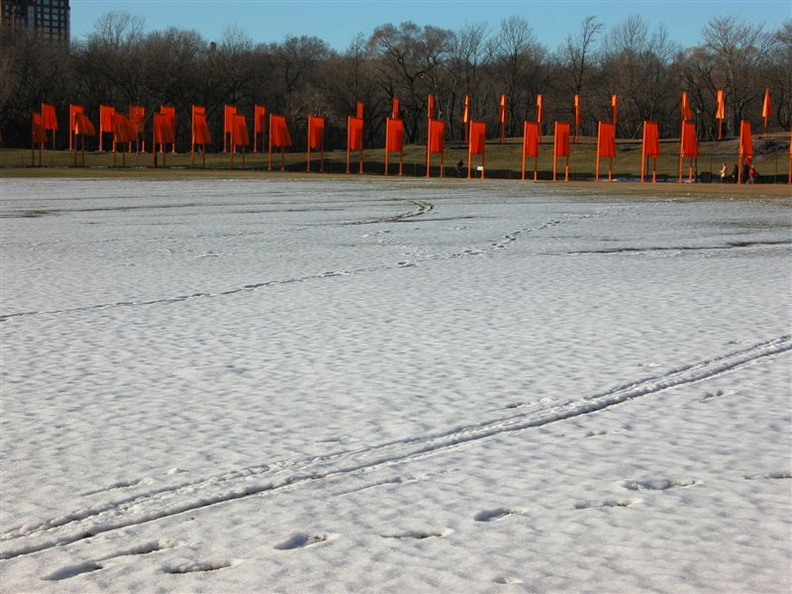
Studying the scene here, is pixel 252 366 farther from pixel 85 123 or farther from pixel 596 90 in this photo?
pixel 596 90

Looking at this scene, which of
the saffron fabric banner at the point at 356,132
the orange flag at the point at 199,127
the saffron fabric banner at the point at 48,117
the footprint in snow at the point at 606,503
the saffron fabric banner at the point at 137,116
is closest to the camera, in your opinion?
the footprint in snow at the point at 606,503

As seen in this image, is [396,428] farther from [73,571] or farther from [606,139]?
[606,139]

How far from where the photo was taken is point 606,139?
180 feet

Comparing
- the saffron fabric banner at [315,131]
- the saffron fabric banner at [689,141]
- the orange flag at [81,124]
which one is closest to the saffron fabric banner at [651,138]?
the saffron fabric banner at [689,141]

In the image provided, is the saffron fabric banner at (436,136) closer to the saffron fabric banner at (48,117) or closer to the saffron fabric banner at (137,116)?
the saffron fabric banner at (137,116)

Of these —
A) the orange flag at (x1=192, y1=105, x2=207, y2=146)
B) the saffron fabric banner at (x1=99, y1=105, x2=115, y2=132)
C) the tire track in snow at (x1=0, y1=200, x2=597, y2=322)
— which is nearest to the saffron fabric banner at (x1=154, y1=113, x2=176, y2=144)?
the orange flag at (x1=192, y1=105, x2=207, y2=146)

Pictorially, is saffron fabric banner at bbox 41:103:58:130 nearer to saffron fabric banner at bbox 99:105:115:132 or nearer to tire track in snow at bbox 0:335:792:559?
saffron fabric banner at bbox 99:105:115:132

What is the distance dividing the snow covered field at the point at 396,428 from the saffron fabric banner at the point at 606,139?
139ft

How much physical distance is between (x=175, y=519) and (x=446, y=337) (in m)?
4.15

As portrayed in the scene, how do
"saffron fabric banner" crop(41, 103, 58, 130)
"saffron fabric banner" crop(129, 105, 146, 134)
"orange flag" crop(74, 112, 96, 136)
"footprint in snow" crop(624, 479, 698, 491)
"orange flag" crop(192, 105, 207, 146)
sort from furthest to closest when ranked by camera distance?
1. "saffron fabric banner" crop(41, 103, 58, 130)
2. "saffron fabric banner" crop(129, 105, 146, 134)
3. "orange flag" crop(192, 105, 207, 146)
4. "orange flag" crop(74, 112, 96, 136)
5. "footprint in snow" crop(624, 479, 698, 491)

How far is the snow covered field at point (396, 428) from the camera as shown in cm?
432

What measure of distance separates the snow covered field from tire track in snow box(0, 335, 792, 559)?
0.06 feet

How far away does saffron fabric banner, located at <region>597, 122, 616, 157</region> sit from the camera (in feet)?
178

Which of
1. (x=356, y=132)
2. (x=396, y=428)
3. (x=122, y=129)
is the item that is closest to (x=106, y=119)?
(x=122, y=129)
